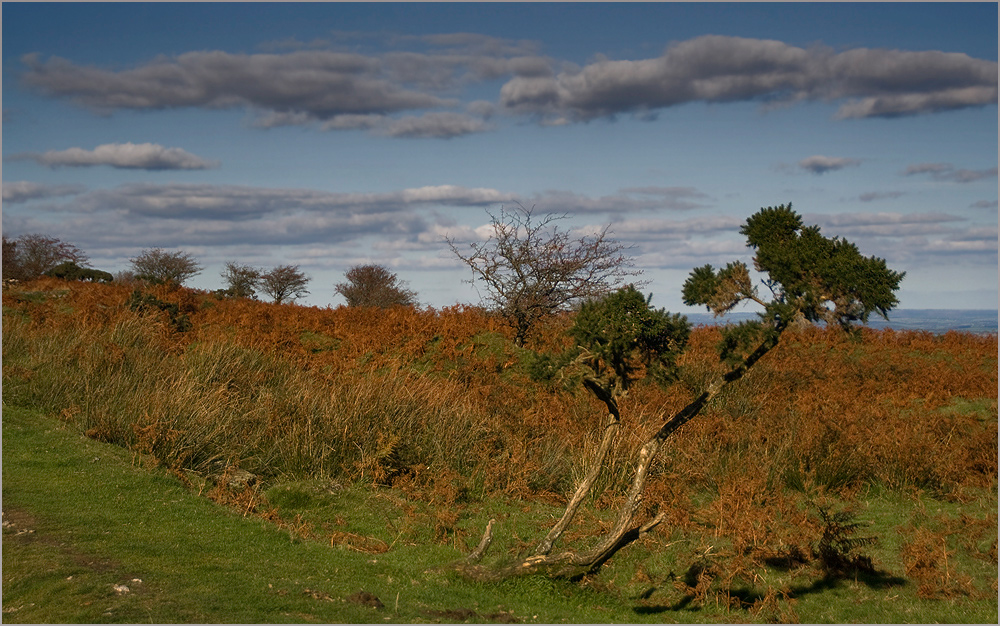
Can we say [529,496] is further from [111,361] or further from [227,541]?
[111,361]

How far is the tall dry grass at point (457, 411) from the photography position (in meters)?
11.5

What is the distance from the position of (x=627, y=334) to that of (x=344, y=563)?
3.94 meters

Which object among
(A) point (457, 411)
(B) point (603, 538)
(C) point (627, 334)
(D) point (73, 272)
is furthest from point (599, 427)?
(D) point (73, 272)

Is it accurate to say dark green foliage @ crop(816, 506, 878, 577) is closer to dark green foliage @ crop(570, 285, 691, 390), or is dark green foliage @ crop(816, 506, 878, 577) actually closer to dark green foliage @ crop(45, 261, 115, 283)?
dark green foliage @ crop(570, 285, 691, 390)

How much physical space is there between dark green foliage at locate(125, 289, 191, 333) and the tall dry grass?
21.3 inches

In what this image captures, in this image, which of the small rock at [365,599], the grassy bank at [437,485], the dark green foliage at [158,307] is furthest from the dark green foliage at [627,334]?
the dark green foliage at [158,307]

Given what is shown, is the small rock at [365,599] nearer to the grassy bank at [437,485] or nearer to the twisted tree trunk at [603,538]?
the grassy bank at [437,485]

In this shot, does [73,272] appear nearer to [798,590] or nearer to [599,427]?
[599,427]

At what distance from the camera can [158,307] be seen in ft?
66.9

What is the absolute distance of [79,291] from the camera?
73.2ft

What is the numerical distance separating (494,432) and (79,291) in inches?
617

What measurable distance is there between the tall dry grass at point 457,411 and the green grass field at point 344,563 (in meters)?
0.88

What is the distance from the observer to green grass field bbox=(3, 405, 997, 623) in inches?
252

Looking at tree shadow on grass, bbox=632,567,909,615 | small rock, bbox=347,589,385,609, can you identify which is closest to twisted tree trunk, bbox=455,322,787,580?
tree shadow on grass, bbox=632,567,909,615
